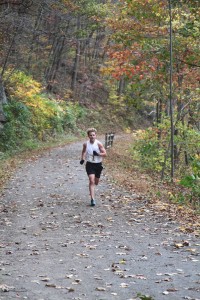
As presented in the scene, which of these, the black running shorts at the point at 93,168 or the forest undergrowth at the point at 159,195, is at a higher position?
the black running shorts at the point at 93,168

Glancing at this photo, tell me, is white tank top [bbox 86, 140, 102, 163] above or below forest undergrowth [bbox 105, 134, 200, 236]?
above

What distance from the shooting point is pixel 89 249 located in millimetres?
8695

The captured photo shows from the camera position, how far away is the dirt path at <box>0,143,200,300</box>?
646cm

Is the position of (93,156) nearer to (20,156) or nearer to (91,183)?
(91,183)

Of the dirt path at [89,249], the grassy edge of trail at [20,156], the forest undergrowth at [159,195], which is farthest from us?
the grassy edge of trail at [20,156]

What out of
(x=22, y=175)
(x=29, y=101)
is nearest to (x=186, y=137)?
(x=22, y=175)

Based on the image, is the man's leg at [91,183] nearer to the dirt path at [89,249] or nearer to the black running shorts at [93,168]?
the black running shorts at [93,168]

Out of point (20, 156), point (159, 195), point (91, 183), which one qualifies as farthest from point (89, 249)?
point (20, 156)

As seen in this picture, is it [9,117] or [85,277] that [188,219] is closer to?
[85,277]

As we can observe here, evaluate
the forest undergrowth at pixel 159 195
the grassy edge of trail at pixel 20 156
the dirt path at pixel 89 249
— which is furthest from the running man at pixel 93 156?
the grassy edge of trail at pixel 20 156

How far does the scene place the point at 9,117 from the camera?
25.7 meters

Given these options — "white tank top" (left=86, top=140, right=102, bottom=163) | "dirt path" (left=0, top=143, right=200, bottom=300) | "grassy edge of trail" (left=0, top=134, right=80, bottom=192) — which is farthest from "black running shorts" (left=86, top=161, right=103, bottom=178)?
"grassy edge of trail" (left=0, top=134, right=80, bottom=192)

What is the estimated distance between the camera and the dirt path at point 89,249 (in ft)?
21.2

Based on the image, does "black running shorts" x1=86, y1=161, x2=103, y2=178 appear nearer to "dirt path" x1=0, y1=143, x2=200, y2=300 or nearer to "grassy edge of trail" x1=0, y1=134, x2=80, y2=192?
"dirt path" x1=0, y1=143, x2=200, y2=300
